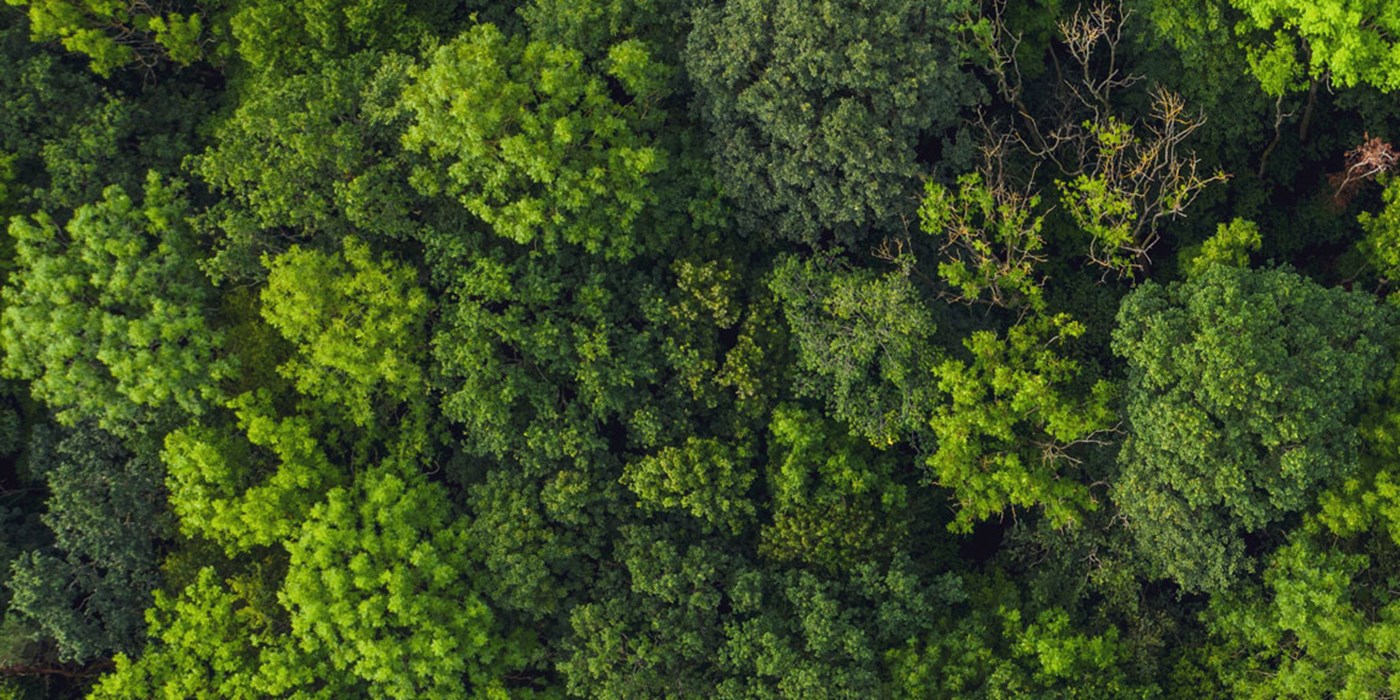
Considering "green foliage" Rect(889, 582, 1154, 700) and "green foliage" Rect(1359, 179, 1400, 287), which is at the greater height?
"green foliage" Rect(1359, 179, 1400, 287)

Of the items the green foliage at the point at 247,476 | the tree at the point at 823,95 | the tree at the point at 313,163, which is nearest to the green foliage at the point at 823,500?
the tree at the point at 823,95

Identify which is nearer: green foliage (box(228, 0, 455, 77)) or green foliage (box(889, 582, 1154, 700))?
green foliage (box(889, 582, 1154, 700))

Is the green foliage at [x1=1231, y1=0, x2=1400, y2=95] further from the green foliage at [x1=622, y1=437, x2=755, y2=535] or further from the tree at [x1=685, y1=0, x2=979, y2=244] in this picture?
the green foliage at [x1=622, y1=437, x2=755, y2=535]

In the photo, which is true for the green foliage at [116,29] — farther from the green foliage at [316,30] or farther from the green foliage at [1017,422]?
the green foliage at [1017,422]

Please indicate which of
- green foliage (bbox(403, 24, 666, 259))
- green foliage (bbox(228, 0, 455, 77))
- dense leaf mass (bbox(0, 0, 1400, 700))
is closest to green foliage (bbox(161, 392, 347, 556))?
dense leaf mass (bbox(0, 0, 1400, 700))

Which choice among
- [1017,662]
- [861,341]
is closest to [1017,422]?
[861,341]

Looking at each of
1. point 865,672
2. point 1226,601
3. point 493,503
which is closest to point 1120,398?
point 1226,601
